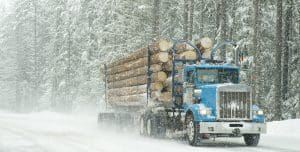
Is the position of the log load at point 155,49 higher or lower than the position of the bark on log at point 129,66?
higher

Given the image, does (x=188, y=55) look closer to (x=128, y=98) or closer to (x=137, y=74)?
(x=137, y=74)

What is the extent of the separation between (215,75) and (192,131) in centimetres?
238

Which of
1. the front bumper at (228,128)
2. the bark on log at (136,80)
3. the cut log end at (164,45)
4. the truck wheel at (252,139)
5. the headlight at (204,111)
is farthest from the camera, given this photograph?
the bark on log at (136,80)

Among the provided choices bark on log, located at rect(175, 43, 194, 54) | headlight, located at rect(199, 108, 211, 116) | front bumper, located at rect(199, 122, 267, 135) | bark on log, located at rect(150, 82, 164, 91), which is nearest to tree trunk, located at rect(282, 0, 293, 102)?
bark on log, located at rect(175, 43, 194, 54)

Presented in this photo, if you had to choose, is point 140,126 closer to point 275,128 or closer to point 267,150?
point 275,128

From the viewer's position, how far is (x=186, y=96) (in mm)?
18344

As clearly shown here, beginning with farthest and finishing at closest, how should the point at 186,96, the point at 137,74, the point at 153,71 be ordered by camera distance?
the point at 137,74
the point at 153,71
the point at 186,96

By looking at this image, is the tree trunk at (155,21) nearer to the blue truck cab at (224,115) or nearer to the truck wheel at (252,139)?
the blue truck cab at (224,115)

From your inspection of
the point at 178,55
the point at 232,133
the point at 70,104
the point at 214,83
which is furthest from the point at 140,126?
the point at 70,104

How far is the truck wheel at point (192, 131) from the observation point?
16.3 metres

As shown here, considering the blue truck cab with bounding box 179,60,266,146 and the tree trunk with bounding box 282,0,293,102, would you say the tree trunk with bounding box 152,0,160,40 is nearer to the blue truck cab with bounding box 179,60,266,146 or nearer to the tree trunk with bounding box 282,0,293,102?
the tree trunk with bounding box 282,0,293,102

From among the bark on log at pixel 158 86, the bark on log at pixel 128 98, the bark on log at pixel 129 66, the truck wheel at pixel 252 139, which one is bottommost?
the truck wheel at pixel 252 139

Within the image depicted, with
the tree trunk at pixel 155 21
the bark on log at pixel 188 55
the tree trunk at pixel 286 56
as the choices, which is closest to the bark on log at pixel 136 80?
the bark on log at pixel 188 55

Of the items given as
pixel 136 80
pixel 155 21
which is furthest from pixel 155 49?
pixel 155 21
